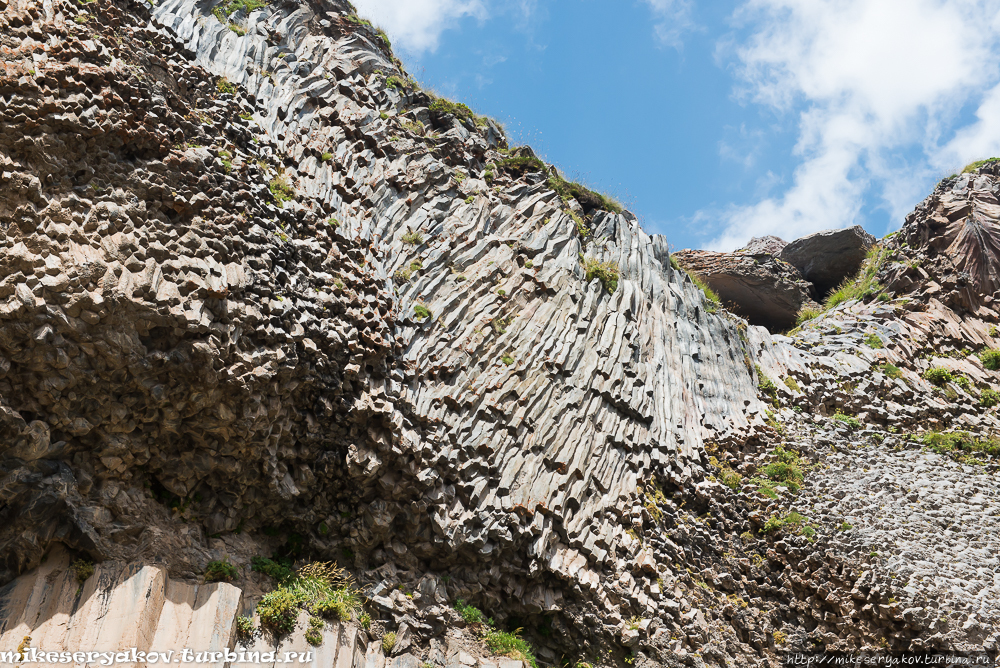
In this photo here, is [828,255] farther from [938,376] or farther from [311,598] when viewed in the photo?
[311,598]

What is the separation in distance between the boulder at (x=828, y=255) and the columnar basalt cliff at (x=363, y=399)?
12.5 metres

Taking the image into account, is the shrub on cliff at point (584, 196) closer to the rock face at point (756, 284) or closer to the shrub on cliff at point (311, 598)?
the rock face at point (756, 284)

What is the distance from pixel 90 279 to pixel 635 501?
12.3m

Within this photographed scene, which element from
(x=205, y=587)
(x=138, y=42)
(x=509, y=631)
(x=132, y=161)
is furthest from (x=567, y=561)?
(x=138, y=42)

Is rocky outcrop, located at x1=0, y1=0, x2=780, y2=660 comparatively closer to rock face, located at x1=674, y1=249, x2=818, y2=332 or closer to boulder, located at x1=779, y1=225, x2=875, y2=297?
rock face, located at x1=674, y1=249, x2=818, y2=332

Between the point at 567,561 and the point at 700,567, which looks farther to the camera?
the point at 700,567

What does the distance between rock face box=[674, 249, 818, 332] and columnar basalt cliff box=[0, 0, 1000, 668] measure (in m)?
10.6

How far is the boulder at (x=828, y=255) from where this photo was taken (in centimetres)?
3088

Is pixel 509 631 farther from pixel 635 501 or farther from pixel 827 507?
pixel 827 507

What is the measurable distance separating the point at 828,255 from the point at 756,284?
4603 mm

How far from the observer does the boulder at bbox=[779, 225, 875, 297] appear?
1216 inches

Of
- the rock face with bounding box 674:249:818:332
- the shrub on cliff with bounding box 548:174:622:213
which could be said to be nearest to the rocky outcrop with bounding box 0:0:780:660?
the shrub on cliff with bounding box 548:174:622:213

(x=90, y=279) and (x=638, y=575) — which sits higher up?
(x=90, y=279)

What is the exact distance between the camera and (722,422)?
18375 millimetres
